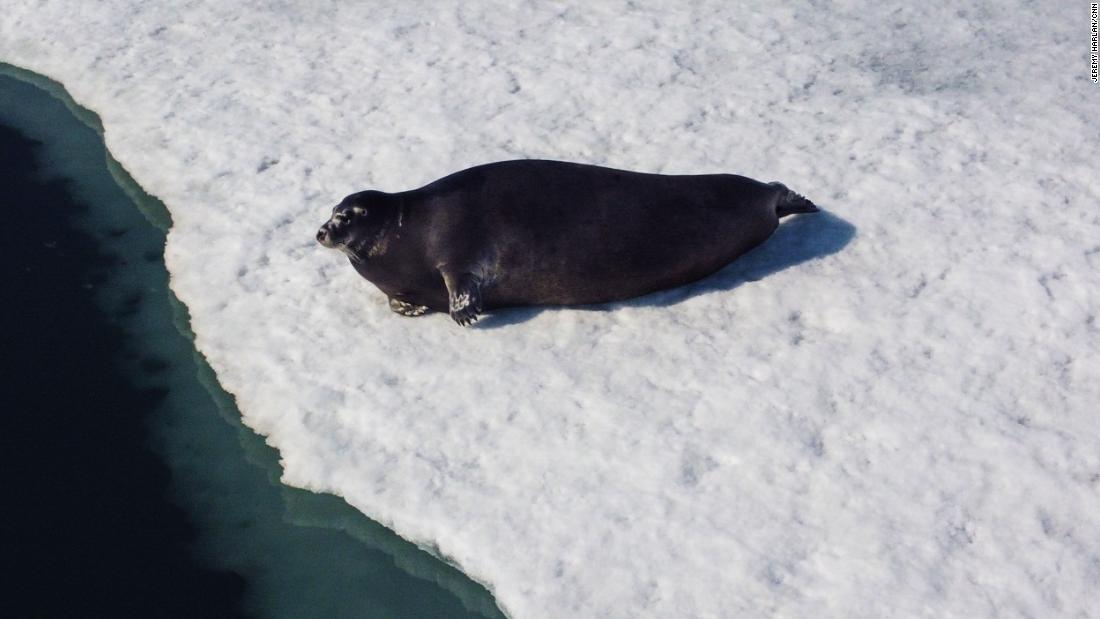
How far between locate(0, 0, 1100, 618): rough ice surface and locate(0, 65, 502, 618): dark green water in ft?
0.62

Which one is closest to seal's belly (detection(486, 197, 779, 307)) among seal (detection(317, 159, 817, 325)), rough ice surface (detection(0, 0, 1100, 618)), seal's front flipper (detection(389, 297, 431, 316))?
seal (detection(317, 159, 817, 325))

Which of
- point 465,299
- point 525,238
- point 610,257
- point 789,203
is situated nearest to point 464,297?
point 465,299

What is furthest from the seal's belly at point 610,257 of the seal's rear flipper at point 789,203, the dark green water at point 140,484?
the dark green water at point 140,484

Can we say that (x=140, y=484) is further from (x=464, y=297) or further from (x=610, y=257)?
(x=610, y=257)

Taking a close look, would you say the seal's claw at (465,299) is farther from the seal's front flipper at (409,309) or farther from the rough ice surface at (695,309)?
the seal's front flipper at (409,309)

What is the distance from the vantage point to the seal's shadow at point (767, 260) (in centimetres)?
571

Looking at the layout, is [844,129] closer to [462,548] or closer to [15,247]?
[462,548]

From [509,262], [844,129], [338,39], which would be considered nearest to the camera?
[509,262]

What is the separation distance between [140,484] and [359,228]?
5.54ft

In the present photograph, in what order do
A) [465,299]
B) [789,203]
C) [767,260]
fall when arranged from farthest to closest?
[789,203], [767,260], [465,299]

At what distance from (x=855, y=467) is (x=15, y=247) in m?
5.19

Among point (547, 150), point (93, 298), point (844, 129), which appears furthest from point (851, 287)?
point (93, 298)

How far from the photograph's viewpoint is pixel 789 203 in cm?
611

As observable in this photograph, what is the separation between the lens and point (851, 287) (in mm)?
5633
